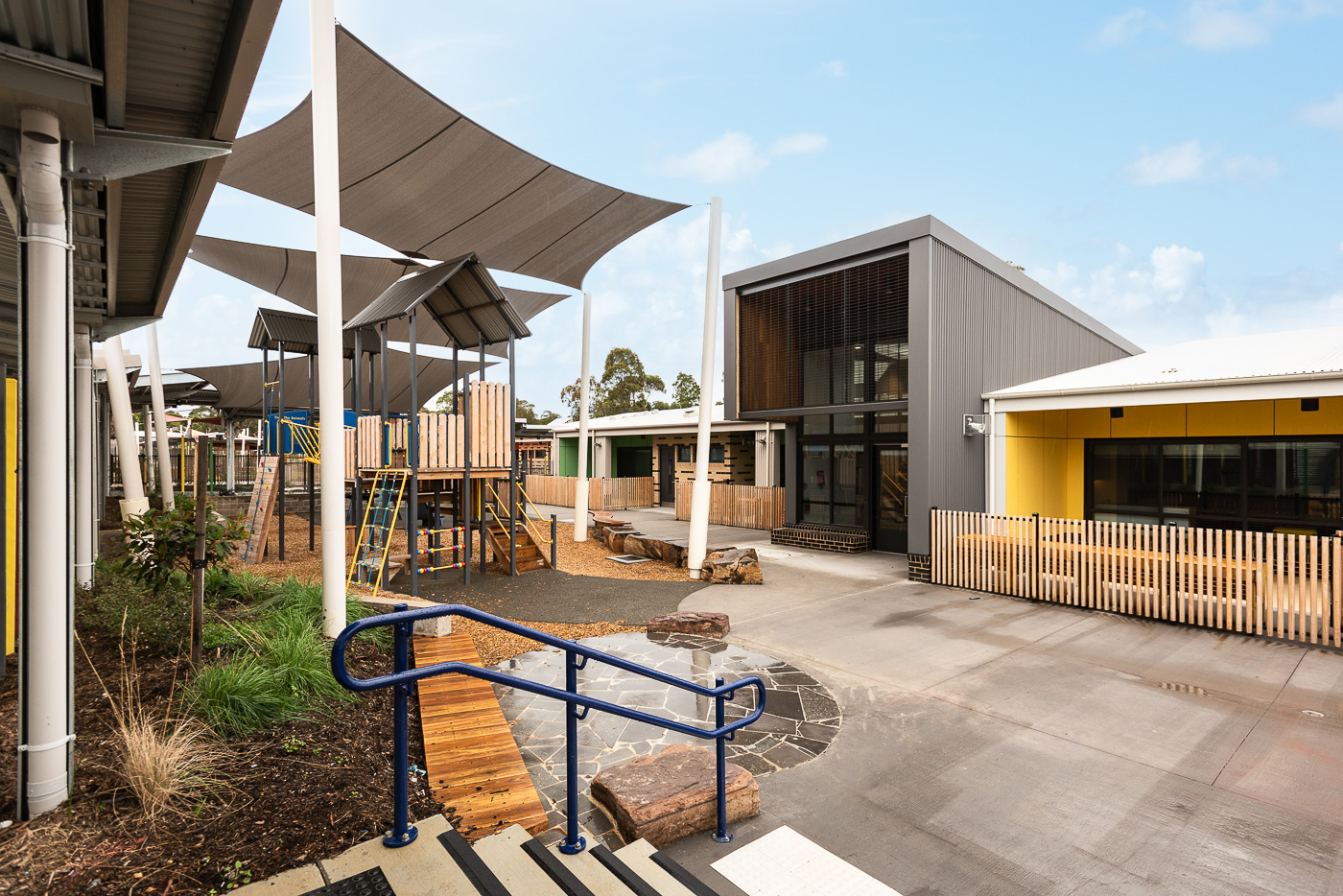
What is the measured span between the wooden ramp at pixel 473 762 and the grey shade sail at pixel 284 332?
10827mm

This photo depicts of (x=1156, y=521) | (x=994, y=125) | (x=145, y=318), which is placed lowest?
(x=1156, y=521)

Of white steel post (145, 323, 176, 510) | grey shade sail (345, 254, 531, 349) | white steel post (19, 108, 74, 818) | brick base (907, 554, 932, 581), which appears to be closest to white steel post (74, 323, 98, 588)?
grey shade sail (345, 254, 531, 349)

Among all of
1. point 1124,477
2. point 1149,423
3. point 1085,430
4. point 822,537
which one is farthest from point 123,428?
point 1149,423

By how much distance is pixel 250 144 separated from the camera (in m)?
8.16

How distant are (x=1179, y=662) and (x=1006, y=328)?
8906 mm

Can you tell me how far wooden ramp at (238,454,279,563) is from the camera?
12.2 metres

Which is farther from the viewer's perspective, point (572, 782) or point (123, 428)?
point (123, 428)

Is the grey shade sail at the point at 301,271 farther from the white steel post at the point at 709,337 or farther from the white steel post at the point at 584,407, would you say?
the white steel post at the point at 709,337

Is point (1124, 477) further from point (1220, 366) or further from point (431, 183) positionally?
point (431, 183)

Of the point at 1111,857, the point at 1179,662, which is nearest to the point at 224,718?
the point at 1111,857

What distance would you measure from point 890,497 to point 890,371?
3064 millimetres

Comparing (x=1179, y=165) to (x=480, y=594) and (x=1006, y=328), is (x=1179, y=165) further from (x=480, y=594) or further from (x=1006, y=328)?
(x=480, y=594)

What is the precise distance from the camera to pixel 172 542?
4.72 meters

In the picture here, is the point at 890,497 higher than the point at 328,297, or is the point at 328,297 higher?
the point at 328,297
